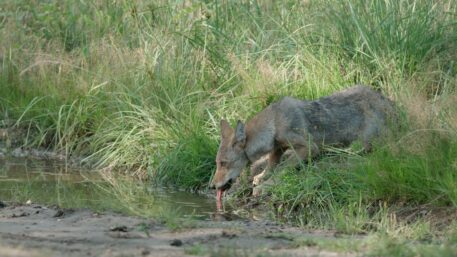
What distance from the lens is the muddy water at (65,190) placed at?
32.9 feet

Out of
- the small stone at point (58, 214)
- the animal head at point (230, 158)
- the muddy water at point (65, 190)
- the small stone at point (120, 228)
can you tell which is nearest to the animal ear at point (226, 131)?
the animal head at point (230, 158)

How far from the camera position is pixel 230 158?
34.2ft

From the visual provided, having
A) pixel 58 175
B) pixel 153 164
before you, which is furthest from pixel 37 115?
pixel 153 164

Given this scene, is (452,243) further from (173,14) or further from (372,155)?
(173,14)

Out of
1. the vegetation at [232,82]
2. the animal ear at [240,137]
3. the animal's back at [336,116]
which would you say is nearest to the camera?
the vegetation at [232,82]

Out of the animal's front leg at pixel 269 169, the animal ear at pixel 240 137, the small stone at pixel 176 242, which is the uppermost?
the animal ear at pixel 240 137

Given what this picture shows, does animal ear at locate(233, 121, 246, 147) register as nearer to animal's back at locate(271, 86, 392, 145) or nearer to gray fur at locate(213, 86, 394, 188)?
gray fur at locate(213, 86, 394, 188)

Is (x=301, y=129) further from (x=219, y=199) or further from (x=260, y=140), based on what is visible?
(x=219, y=199)

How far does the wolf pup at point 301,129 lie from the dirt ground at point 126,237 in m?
1.72

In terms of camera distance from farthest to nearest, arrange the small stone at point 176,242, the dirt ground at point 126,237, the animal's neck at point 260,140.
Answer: the animal's neck at point 260,140 < the small stone at point 176,242 < the dirt ground at point 126,237

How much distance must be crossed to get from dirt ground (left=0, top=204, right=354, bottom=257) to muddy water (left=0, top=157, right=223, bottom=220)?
951 mm

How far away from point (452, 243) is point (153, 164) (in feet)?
18.9

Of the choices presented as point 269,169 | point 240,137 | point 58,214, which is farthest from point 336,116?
point 58,214

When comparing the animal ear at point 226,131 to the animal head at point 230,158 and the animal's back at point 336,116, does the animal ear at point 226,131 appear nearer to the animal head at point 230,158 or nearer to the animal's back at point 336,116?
the animal head at point 230,158
